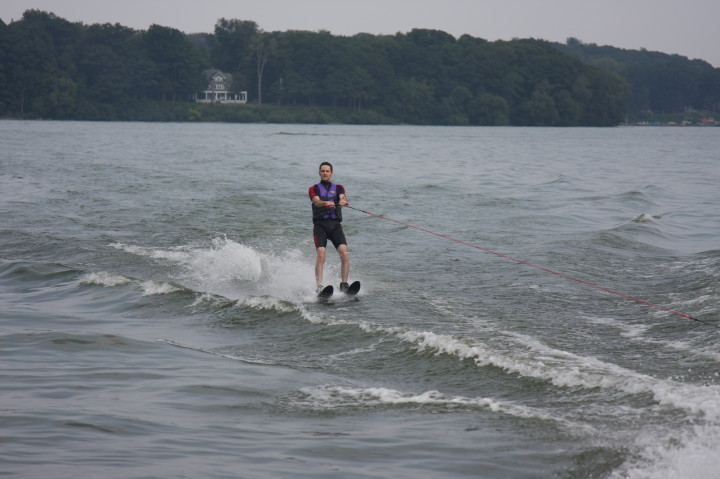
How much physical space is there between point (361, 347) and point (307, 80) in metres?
141

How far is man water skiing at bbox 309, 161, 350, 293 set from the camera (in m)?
11.3

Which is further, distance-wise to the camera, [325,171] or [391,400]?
[325,171]

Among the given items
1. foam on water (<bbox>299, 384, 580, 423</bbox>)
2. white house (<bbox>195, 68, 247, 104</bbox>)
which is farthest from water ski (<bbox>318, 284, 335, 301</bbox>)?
white house (<bbox>195, 68, 247, 104</bbox>)

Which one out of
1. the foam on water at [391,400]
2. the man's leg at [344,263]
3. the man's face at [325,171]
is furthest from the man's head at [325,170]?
the foam on water at [391,400]

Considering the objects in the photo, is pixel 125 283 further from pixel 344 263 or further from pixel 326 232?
pixel 344 263

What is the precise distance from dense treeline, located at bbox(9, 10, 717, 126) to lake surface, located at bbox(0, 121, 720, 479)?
382 feet

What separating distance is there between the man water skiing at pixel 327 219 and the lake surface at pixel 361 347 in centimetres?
41

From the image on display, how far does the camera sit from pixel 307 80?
146 metres

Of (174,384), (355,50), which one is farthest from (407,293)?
(355,50)

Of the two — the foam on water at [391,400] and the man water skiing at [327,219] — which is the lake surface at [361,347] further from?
the man water skiing at [327,219]

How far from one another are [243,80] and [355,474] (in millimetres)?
155114

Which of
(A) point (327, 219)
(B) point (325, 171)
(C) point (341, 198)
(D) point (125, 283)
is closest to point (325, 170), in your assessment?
(B) point (325, 171)

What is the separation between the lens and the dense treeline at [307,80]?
432ft

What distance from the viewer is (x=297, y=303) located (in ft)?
35.6
